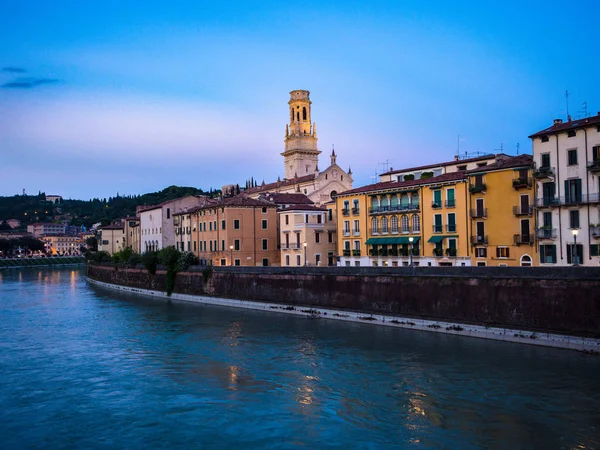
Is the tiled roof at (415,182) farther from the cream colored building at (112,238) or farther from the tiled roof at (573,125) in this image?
the cream colored building at (112,238)

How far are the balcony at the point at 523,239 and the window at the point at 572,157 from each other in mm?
5078

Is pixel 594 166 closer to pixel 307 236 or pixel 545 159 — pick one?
pixel 545 159

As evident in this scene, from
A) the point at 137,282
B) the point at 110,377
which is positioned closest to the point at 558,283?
the point at 110,377

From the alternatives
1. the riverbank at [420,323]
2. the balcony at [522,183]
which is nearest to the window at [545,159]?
the balcony at [522,183]

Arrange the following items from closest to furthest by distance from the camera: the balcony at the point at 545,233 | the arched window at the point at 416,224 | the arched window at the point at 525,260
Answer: the balcony at the point at 545,233 < the arched window at the point at 525,260 < the arched window at the point at 416,224

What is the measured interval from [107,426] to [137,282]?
4798 centimetres

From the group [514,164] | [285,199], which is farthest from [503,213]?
[285,199]

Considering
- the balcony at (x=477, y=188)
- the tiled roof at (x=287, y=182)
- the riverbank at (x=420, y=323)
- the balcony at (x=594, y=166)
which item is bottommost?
the riverbank at (x=420, y=323)

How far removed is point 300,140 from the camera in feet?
327

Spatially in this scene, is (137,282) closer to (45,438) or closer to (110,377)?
(110,377)

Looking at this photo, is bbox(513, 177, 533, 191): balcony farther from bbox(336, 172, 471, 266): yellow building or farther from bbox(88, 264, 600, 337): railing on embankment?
bbox(88, 264, 600, 337): railing on embankment

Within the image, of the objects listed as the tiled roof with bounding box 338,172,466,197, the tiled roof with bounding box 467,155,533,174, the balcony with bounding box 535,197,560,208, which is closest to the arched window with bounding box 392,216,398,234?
the tiled roof with bounding box 338,172,466,197

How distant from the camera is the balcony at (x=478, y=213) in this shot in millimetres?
37781

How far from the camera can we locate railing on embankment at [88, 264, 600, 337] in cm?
2534
